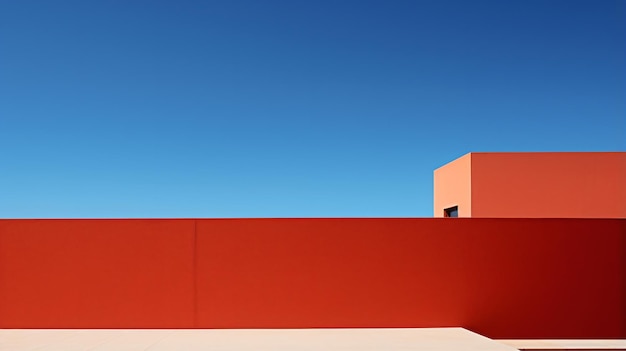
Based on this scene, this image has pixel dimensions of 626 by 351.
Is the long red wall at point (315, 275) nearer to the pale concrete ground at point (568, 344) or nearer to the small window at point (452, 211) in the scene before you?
the pale concrete ground at point (568, 344)

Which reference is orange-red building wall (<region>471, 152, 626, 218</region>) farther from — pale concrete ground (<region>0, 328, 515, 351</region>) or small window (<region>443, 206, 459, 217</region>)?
pale concrete ground (<region>0, 328, 515, 351</region>)

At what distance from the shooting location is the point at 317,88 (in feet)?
47.4

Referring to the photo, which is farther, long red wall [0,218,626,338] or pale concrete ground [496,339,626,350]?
long red wall [0,218,626,338]

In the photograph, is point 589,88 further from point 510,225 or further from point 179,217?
point 179,217

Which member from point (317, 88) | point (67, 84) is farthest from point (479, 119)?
point (67, 84)

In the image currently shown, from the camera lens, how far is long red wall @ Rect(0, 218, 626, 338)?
6.93 meters

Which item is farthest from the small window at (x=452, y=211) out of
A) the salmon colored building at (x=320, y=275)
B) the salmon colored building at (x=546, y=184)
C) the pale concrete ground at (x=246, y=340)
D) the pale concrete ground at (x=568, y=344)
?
the pale concrete ground at (x=246, y=340)

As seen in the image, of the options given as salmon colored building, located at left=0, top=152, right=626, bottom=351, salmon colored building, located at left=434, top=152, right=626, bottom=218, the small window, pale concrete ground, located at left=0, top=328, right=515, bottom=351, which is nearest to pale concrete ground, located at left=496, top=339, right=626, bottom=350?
salmon colored building, located at left=0, top=152, right=626, bottom=351

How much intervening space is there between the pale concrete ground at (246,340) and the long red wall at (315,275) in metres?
0.22

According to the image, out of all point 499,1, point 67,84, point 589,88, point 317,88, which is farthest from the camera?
point 317,88

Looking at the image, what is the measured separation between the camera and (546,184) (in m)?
12.2

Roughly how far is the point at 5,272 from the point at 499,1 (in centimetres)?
869

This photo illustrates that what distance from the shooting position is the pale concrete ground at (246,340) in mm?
5734

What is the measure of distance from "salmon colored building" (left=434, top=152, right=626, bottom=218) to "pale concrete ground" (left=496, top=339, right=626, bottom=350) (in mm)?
5520
